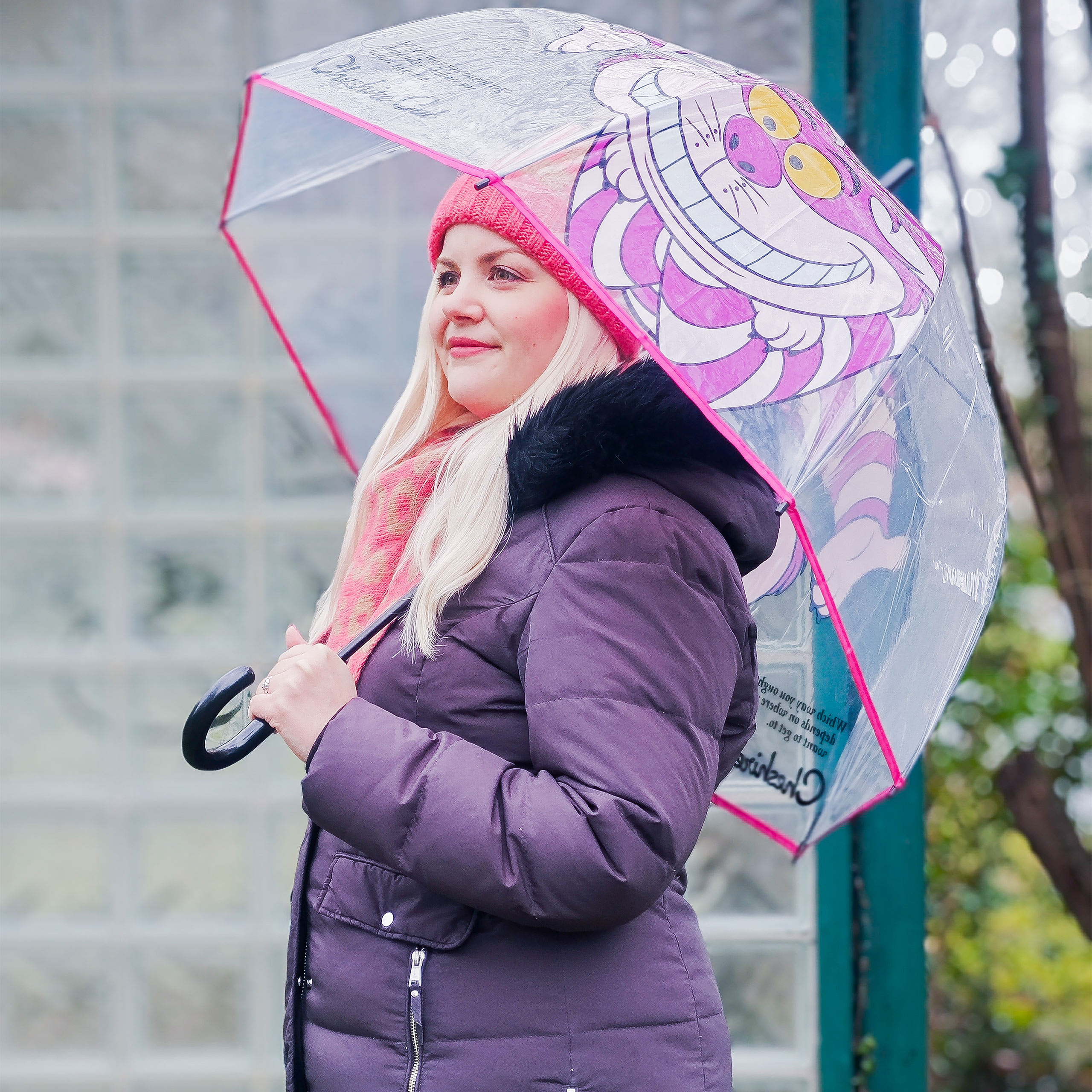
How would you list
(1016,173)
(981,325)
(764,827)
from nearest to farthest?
(764,827) < (981,325) < (1016,173)

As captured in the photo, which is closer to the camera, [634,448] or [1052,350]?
[634,448]

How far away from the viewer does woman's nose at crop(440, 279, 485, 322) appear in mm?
1573

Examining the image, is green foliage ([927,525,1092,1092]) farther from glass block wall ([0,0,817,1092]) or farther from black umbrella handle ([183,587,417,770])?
black umbrella handle ([183,587,417,770])

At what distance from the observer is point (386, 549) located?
5.48 feet

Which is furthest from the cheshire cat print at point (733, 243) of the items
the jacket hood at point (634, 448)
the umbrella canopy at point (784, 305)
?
the jacket hood at point (634, 448)

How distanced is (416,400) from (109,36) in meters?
1.52

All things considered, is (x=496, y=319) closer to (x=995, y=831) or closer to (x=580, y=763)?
(x=580, y=763)

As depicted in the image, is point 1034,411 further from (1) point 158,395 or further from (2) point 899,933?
(1) point 158,395

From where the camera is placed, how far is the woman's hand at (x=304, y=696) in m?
1.36

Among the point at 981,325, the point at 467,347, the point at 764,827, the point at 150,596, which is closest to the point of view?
the point at 467,347

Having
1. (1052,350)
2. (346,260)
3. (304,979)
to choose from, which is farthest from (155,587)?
(1052,350)

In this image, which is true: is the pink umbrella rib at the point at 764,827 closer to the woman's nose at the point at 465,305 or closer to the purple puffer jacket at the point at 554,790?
the purple puffer jacket at the point at 554,790

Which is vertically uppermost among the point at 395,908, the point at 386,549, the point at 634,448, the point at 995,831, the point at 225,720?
the point at 634,448

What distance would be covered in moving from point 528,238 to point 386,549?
19.7 inches
